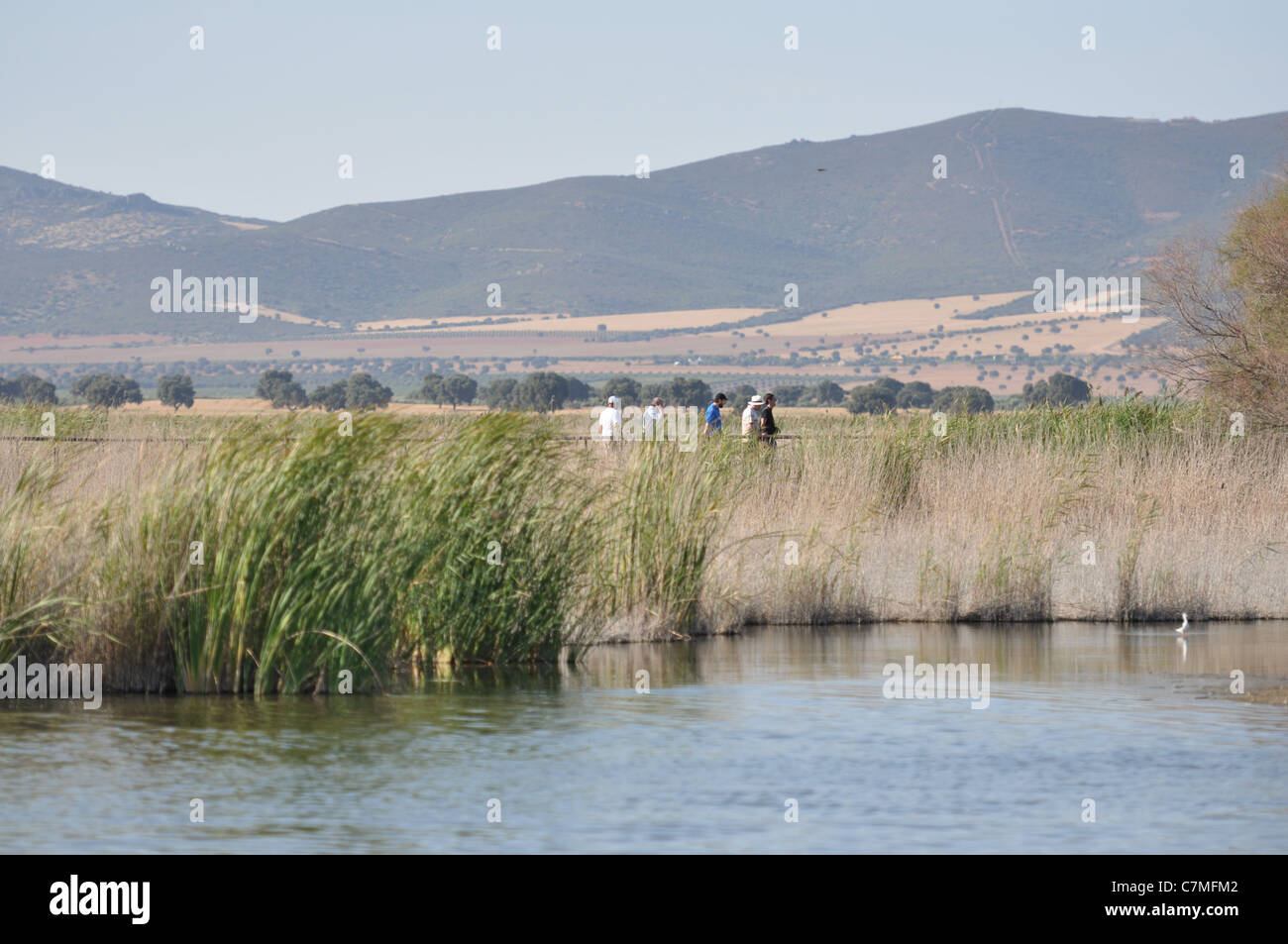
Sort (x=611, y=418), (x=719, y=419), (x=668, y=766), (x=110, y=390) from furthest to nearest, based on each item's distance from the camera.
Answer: (x=110, y=390) < (x=719, y=419) < (x=611, y=418) < (x=668, y=766)

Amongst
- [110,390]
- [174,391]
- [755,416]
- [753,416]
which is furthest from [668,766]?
[174,391]

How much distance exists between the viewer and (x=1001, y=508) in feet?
66.4

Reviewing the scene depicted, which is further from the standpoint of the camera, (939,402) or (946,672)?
(939,402)

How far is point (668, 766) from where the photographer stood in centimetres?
1029

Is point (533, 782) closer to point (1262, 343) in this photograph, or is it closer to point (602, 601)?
point (602, 601)

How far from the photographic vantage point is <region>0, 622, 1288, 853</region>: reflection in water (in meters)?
8.66

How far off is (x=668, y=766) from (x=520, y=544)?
4185 mm

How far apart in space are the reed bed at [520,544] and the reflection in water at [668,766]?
1.67ft

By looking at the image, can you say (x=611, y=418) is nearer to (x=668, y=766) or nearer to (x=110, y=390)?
(x=668, y=766)

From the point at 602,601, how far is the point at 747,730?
4638 millimetres

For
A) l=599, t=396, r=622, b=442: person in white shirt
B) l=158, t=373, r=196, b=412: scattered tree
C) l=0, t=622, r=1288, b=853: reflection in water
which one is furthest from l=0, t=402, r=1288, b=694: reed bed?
l=158, t=373, r=196, b=412: scattered tree

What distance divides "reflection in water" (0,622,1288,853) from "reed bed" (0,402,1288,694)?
51 centimetres

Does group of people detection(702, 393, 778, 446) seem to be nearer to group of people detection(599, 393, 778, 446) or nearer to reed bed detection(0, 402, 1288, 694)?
group of people detection(599, 393, 778, 446)
